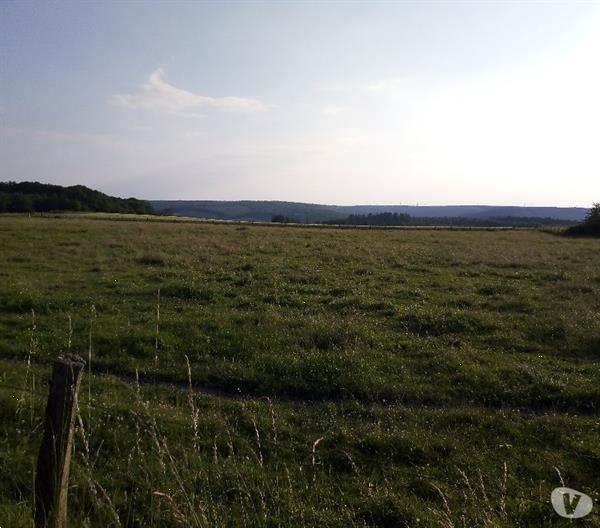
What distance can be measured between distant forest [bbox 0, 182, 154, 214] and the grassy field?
76.9 meters

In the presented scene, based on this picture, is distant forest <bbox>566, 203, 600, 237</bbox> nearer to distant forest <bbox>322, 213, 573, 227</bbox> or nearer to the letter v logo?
distant forest <bbox>322, 213, 573, 227</bbox>

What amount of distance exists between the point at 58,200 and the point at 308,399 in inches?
3972

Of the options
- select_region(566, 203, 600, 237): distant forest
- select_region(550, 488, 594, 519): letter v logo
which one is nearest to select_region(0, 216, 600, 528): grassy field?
select_region(550, 488, 594, 519): letter v logo

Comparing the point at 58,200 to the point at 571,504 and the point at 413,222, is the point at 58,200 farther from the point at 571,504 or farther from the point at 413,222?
the point at 571,504

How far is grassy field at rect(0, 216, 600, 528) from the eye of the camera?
5.25m

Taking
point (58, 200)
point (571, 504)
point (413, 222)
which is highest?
point (58, 200)

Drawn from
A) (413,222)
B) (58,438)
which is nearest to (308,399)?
(58,438)

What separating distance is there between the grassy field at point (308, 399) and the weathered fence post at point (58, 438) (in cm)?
41

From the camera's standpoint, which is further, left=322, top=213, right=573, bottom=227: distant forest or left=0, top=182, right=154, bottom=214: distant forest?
left=322, top=213, right=573, bottom=227: distant forest

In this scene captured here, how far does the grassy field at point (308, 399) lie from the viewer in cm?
525

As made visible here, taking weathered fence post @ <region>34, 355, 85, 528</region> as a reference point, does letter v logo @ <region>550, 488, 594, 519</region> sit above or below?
Result: below

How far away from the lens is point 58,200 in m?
97.7

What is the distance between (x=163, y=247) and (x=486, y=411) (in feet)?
77.5

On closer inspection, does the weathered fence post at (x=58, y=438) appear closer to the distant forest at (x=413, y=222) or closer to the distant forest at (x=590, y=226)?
the distant forest at (x=590, y=226)
